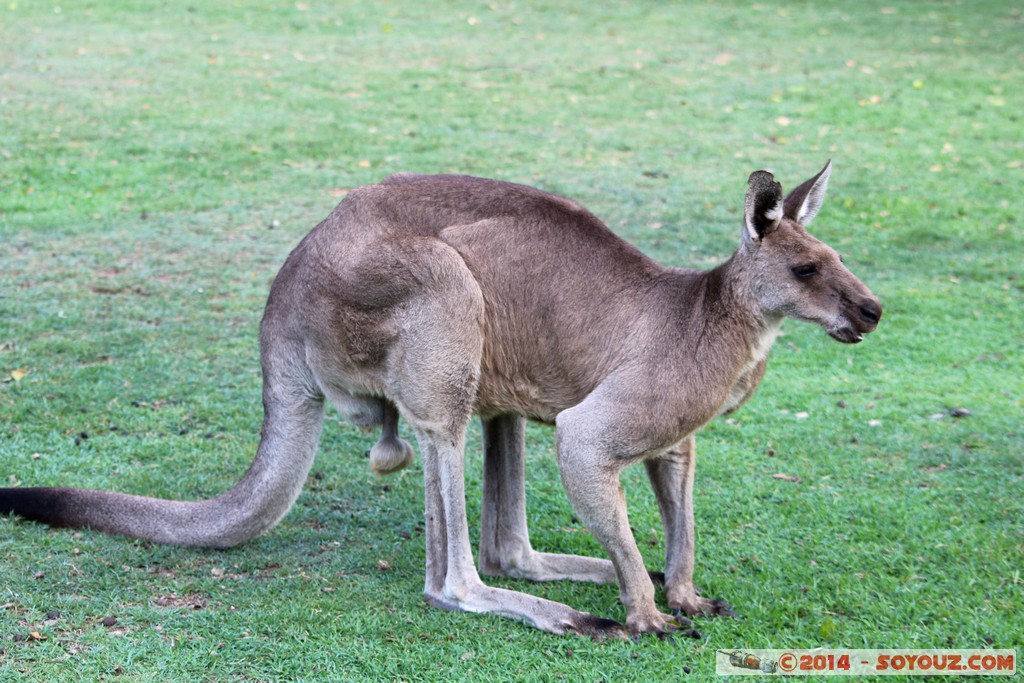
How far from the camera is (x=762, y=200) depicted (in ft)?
10.9

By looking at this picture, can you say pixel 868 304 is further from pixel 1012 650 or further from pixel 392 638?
pixel 392 638

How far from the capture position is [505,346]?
3.70 metres

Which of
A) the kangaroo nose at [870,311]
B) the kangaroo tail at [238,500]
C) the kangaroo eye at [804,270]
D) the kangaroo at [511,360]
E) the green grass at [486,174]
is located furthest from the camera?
the kangaroo tail at [238,500]

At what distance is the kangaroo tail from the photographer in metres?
3.87

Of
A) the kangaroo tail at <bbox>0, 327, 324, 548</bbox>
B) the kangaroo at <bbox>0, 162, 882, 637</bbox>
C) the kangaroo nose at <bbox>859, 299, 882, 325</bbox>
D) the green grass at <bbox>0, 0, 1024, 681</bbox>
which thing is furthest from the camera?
the kangaroo tail at <bbox>0, 327, 324, 548</bbox>

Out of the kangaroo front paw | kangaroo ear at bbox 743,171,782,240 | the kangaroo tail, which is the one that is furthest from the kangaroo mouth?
the kangaroo tail

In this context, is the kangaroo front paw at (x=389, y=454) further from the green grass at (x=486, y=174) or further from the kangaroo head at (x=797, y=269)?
the kangaroo head at (x=797, y=269)

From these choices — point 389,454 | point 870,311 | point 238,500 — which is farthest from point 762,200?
point 238,500

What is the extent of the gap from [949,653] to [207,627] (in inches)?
85.4

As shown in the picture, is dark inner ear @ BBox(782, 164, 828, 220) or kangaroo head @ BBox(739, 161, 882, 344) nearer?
kangaroo head @ BBox(739, 161, 882, 344)

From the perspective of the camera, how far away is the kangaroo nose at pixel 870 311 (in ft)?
10.6

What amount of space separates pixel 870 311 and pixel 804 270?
22cm

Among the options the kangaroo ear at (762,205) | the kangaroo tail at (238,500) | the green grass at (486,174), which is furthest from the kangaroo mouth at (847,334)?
the kangaroo tail at (238,500)

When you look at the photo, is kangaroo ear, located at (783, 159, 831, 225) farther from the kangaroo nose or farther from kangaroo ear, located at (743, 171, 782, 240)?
the kangaroo nose
